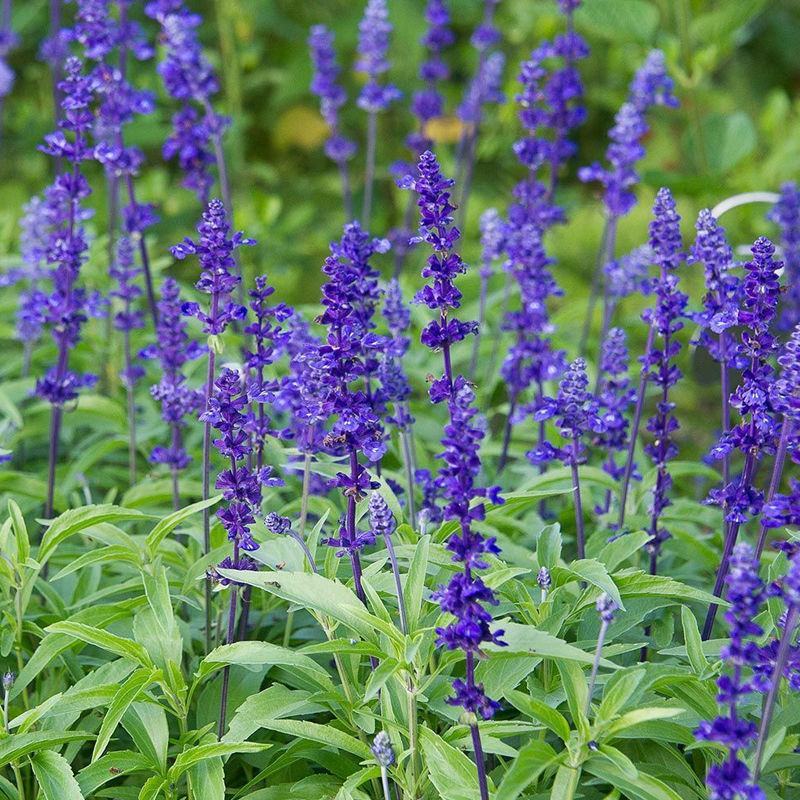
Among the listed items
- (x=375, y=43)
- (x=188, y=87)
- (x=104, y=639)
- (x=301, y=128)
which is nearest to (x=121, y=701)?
(x=104, y=639)

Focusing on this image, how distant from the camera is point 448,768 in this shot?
7.98 ft

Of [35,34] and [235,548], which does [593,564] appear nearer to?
[235,548]

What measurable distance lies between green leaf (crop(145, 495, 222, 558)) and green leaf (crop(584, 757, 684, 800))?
103 centimetres

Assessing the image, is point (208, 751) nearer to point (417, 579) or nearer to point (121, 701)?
point (121, 701)

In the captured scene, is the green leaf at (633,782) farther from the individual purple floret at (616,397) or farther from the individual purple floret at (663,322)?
the individual purple floret at (616,397)

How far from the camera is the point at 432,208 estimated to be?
2420 millimetres

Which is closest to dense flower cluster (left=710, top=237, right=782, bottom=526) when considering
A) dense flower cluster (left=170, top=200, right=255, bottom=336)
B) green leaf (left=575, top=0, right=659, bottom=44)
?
dense flower cluster (left=170, top=200, right=255, bottom=336)

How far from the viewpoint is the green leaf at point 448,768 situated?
2.37 m

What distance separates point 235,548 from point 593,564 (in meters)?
0.84

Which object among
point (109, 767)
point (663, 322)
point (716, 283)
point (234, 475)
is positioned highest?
point (716, 283)

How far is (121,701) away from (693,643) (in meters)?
1.30

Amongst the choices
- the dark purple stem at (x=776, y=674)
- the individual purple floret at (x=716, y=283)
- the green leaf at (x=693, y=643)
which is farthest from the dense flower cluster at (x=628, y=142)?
the dark purple stem at (x=776, y=674)

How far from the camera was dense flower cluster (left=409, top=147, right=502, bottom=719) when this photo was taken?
209 cm

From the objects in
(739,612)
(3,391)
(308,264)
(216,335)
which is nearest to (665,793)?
(739,612)
